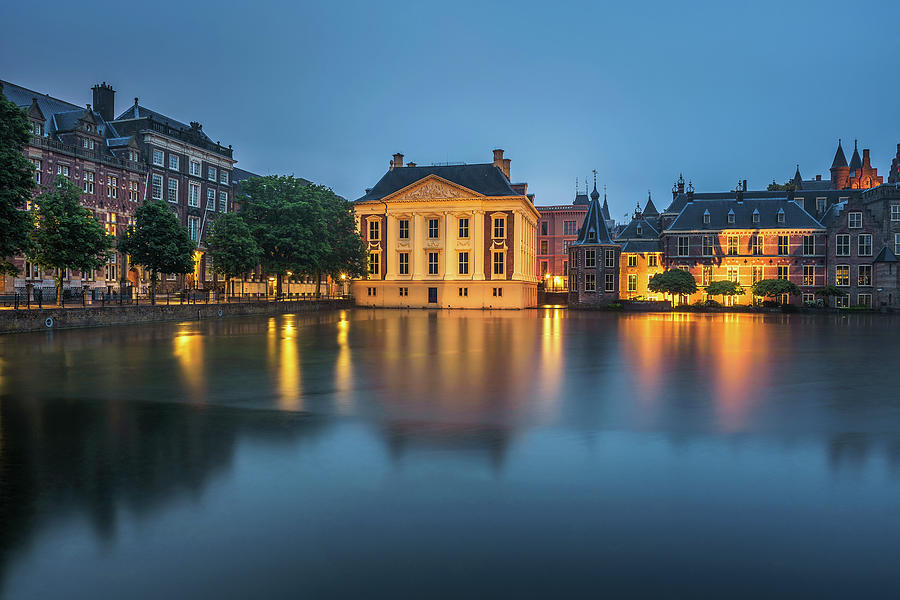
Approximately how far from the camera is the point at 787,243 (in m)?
72.6

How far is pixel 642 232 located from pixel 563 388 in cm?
7482

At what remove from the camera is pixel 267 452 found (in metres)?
8.26

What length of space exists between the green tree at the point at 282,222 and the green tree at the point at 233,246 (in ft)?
9.30

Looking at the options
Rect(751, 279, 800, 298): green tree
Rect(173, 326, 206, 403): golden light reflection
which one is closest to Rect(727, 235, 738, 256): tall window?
Rect(751, 279, 800, 298): green tree

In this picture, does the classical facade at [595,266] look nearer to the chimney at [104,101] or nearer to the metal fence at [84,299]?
the metal fence at [84,299]

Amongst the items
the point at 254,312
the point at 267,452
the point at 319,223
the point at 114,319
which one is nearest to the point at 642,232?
the point at 319,223

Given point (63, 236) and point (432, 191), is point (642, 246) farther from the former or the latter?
point (63, 236)

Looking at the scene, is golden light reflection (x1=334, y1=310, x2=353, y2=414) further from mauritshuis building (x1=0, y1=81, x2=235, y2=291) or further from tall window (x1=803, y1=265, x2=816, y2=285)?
tall window (x1=803, y1=265, x2=816, y2=285)

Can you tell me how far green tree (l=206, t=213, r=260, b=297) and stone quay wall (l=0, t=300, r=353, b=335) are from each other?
3.87 m

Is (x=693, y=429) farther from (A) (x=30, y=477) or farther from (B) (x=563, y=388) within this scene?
(A) (x=30, y=477)

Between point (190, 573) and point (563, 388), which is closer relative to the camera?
point (190, 573)

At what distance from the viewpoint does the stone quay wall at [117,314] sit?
28.6 meters

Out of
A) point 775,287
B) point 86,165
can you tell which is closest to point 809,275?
point 775,287

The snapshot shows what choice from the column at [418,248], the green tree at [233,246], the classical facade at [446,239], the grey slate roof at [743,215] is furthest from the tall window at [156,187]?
the grey slate roof at [743,215]
